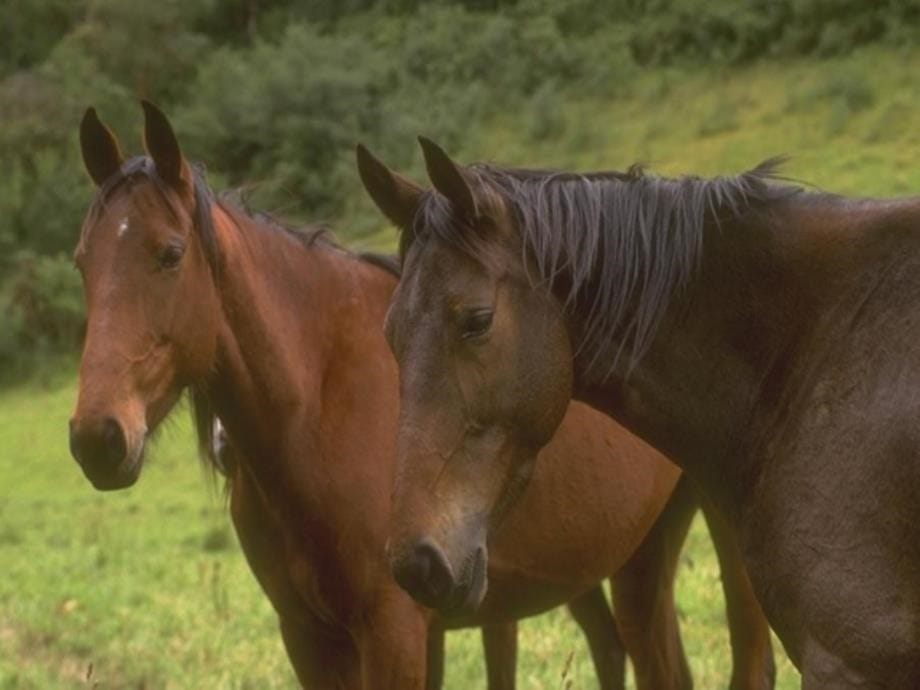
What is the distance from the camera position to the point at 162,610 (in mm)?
9523

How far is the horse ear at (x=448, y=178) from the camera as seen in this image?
342 centimetres

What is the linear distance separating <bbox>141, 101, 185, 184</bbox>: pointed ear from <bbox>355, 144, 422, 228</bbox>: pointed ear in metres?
1.17

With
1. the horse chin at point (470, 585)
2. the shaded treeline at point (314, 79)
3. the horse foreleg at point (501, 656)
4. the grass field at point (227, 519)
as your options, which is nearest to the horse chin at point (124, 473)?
the grass field at point (227, 519)

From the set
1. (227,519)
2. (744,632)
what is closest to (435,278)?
(744,632)

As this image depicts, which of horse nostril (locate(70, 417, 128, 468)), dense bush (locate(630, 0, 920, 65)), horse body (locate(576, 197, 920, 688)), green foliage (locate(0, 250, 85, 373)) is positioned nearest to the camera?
horse body (locate(576, 197, 920, 688))

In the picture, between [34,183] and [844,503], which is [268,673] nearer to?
[844,503]

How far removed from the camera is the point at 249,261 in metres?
4.96

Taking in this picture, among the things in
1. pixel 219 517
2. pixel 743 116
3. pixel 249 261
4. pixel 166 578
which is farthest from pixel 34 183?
pixel 249 261

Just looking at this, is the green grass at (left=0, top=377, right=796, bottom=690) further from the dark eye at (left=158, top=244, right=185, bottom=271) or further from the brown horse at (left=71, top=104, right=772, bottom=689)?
the dark eye at (left=158, top=244, right=185, bottom=271)

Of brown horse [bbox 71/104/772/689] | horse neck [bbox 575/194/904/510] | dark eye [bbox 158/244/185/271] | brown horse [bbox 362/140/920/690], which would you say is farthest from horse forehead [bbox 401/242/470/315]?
dark eye [bbox 158/244/185/271]

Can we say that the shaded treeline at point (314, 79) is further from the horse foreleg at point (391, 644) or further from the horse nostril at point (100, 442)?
the horse nostril at point (100, 442)

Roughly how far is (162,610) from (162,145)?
17.4 feet

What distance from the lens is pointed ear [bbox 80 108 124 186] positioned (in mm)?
4707

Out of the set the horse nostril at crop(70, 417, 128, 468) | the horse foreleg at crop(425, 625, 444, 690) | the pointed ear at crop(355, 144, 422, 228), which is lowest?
the horse foreleg at crop(425, 625, 444, 690)
